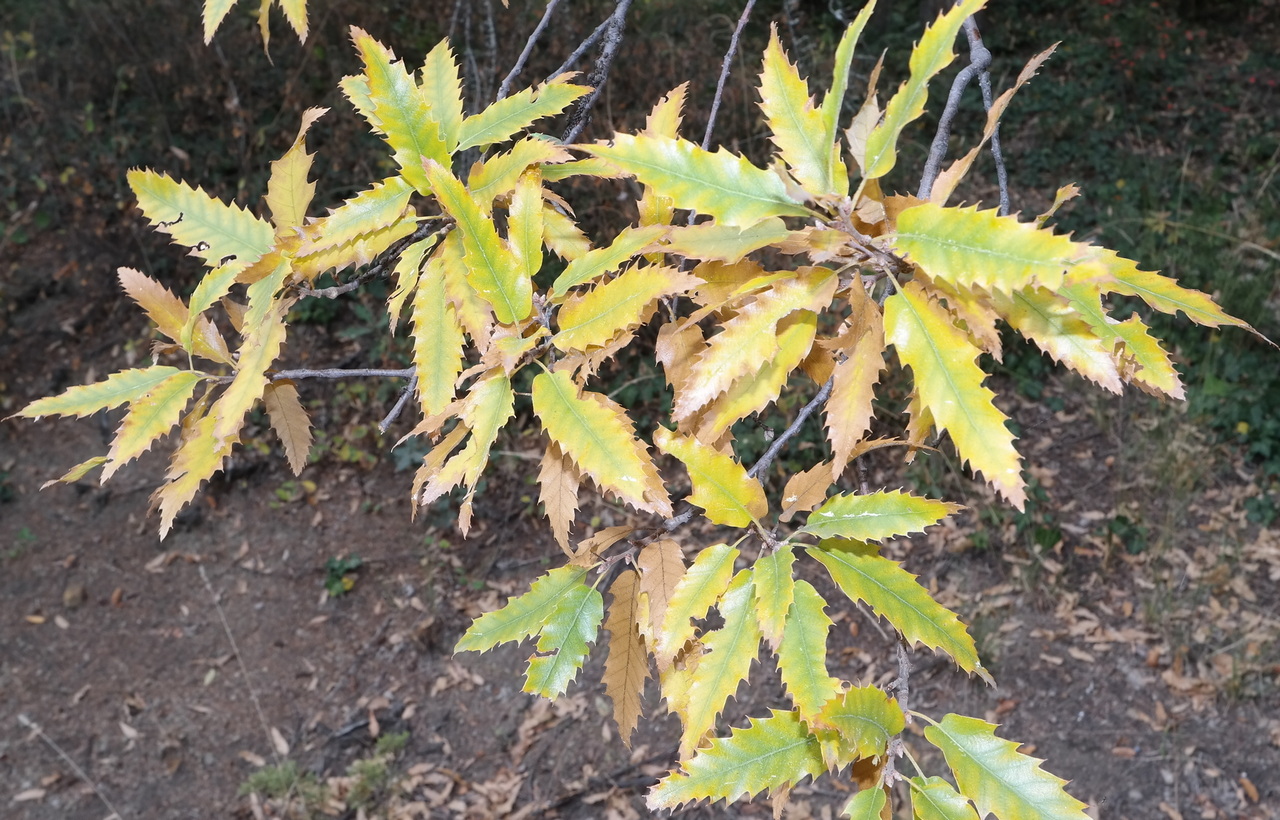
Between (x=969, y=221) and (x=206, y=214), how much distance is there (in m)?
0.84

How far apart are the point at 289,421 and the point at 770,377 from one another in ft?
2.27

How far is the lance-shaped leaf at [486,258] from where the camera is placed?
82 cm

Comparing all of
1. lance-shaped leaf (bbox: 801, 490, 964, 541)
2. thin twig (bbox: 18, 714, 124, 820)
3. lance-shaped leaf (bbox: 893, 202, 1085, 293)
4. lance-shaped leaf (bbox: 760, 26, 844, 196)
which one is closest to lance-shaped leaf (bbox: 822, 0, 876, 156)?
lance-shaped leaf (bbox: 760, 26, 844, 196)

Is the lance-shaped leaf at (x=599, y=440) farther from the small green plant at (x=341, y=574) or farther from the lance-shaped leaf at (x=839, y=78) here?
the small green plant at (x=341, y=574)

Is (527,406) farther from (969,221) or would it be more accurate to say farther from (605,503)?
(969,221)

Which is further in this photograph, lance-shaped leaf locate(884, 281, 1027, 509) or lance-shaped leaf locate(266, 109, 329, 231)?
lance-shaped leaf locate(266, 109, 329, 231)

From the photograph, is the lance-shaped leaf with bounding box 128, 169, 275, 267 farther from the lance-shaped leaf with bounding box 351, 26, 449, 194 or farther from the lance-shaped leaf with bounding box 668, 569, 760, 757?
the lance-shaped leaf with bounding box 668, 569, 760, 757

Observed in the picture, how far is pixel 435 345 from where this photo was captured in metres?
0.90

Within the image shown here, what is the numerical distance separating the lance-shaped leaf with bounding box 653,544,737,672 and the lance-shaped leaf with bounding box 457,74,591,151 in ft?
1.73

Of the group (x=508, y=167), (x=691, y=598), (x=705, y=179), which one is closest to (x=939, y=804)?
(x=691, y=598)

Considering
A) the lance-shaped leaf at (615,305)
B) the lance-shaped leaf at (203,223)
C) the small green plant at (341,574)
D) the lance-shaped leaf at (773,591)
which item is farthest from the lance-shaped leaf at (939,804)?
the small green plant at (341,574)

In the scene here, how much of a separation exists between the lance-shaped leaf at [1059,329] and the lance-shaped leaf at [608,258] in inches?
12.6

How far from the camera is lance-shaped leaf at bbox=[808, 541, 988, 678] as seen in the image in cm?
86

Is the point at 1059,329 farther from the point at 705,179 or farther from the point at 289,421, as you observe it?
the point at 289,421
